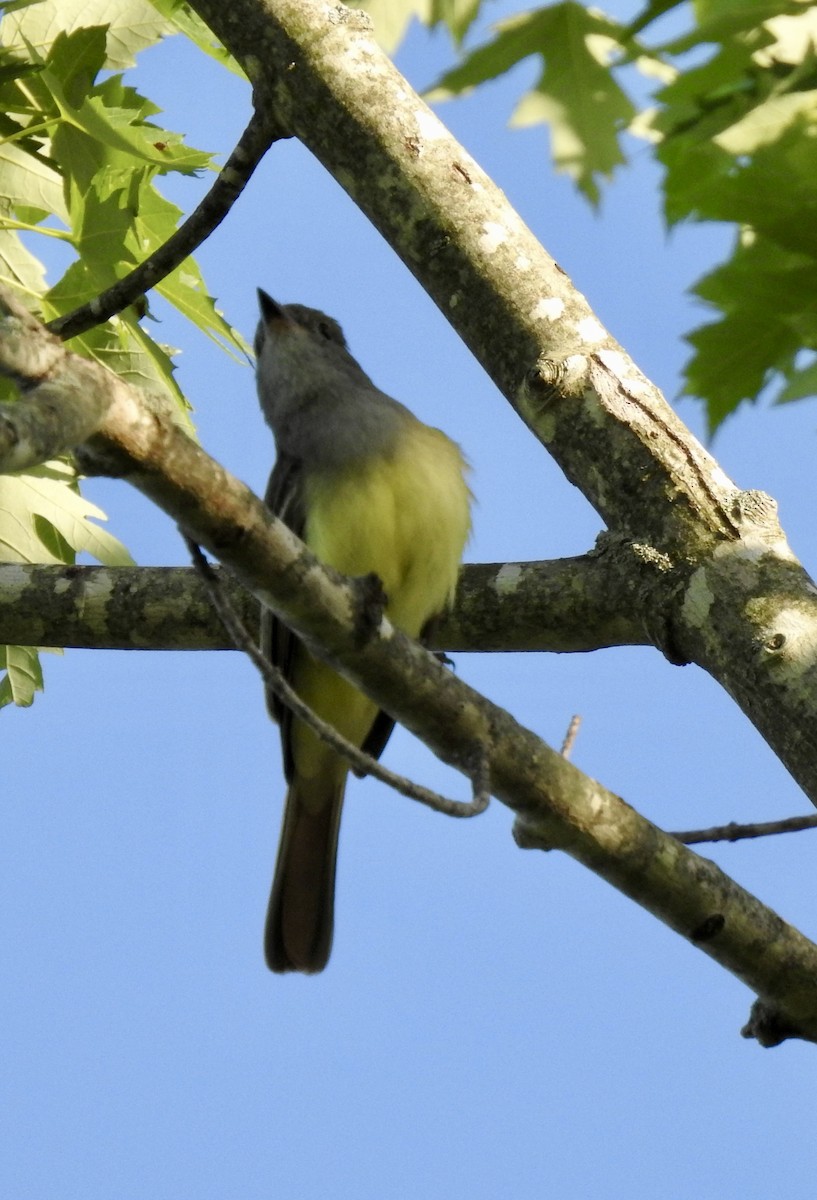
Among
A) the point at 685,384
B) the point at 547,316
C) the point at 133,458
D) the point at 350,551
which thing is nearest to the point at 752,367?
the point at 685,384

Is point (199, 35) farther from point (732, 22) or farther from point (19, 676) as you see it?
point (732, 22)

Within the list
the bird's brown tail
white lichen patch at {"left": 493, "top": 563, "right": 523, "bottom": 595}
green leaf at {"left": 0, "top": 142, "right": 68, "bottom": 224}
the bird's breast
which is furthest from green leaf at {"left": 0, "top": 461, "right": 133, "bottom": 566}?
the bird's brown tail

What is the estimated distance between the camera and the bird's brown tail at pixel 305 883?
566 cm

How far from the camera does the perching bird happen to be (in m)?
4.62

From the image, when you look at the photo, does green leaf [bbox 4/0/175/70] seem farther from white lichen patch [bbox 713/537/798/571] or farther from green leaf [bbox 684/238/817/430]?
white lichen patch [bbox 713/537/798/571]

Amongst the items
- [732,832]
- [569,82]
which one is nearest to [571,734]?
[732,832]

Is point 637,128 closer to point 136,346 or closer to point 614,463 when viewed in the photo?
point 614,463

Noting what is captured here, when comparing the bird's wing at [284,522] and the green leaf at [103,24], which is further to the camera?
the bird's wing at [284,522]

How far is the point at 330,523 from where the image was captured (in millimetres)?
4637

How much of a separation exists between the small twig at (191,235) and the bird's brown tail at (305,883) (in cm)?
262

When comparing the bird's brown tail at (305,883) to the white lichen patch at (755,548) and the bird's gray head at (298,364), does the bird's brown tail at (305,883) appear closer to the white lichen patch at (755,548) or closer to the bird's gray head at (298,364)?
the bird's gray head at (298,364)

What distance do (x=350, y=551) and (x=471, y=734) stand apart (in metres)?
1.75

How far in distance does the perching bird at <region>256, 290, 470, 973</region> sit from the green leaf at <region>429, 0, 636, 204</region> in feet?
3.62

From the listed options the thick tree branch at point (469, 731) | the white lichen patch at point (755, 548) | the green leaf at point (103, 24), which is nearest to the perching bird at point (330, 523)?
the thick tree branch at point (469, 731)
